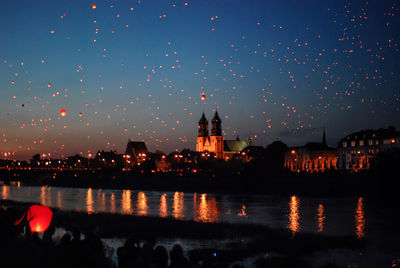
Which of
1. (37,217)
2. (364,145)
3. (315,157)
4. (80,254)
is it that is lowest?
(80,254)

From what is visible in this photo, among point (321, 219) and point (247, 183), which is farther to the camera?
point (247, 183)

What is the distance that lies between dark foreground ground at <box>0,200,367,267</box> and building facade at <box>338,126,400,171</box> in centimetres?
8361

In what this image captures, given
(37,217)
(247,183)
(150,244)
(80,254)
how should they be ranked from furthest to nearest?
1. (247,183)
2. (37,217)
3. (80,254)
4. (150,244)

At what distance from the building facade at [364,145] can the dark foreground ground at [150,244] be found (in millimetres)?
83608

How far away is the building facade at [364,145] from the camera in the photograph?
114 meters

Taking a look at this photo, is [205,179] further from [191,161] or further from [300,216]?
[191,161]

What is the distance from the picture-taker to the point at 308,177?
87000 mm

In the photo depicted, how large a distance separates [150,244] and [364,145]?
11937cm

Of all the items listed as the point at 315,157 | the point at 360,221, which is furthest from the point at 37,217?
the point at 315,157

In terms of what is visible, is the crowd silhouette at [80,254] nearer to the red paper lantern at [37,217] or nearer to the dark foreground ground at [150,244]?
the dark foreground ground at [150,244]

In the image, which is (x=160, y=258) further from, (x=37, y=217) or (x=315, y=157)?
(x=315, y=157)

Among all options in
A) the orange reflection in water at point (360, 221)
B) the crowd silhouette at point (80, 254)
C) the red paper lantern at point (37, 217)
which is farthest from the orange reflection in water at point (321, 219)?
the red paper lantern at point (37, 217)

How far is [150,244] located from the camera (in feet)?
47.2

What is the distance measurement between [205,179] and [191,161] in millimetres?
76464
